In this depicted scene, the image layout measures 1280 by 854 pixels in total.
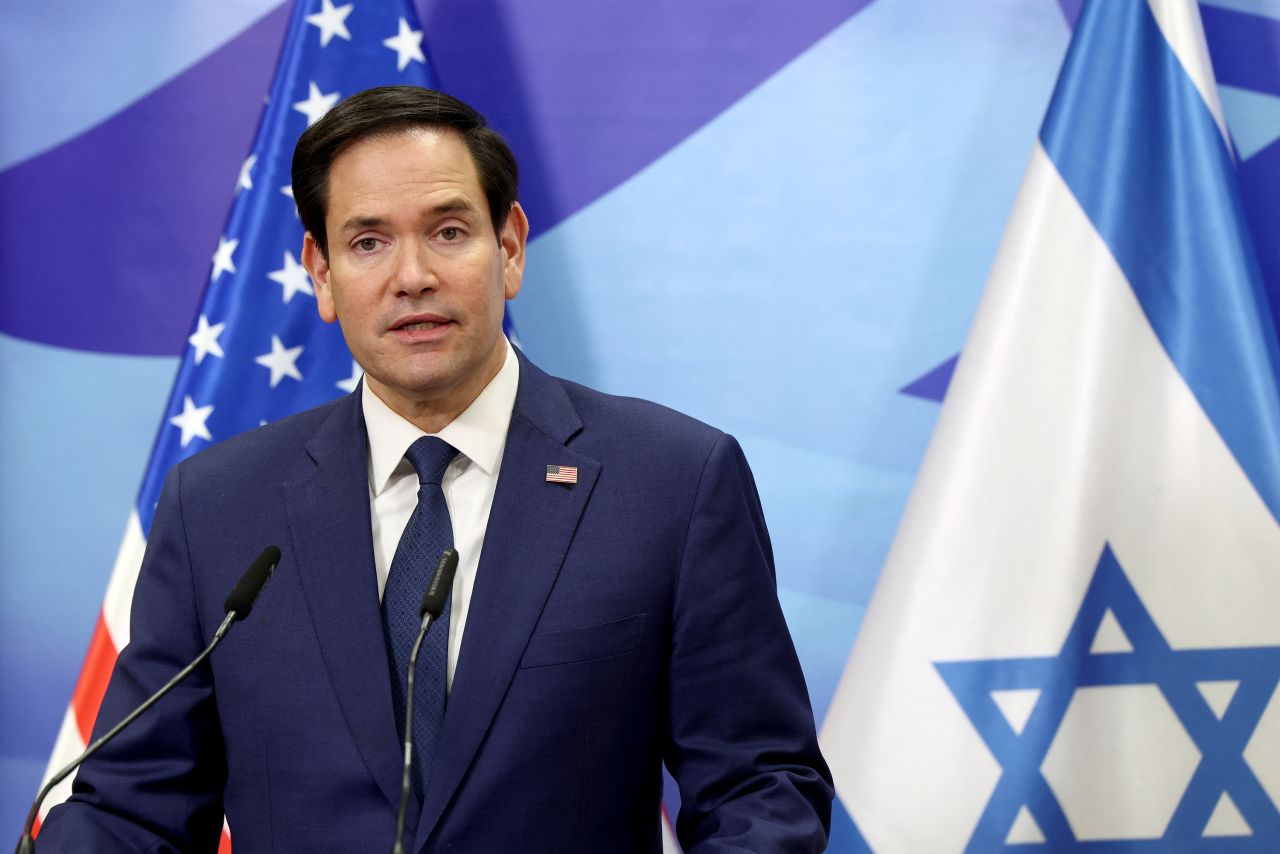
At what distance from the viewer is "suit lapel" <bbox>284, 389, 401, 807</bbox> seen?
1.57 meters

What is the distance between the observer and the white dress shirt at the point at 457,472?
1.70 m

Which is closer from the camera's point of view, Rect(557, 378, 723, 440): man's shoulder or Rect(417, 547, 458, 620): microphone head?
Rect(417, 547, 458, 620): microphone head

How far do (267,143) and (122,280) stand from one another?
0.58m

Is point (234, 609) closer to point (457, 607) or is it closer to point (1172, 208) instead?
point (457, 607)

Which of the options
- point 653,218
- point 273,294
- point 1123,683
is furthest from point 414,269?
point 1123,683

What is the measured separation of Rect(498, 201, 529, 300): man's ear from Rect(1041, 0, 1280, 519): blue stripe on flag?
3.71 ft

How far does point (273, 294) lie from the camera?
2.74 meters

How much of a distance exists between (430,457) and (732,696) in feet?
1.55

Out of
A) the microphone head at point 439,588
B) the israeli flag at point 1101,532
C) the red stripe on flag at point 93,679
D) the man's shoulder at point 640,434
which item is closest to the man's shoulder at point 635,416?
the man's shoulder at point 640,434

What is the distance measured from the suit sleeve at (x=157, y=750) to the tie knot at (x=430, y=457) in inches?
12.3

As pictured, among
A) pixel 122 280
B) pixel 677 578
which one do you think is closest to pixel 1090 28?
pixel 677 578

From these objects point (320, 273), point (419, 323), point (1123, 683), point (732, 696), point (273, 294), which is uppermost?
point (273, 294)

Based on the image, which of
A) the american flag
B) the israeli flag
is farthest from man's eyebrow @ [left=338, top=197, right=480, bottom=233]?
the israeli flag

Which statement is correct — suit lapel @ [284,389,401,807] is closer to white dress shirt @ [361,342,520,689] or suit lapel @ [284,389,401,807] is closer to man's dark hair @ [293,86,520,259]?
white dress shirt @ [361,342,520,689]
